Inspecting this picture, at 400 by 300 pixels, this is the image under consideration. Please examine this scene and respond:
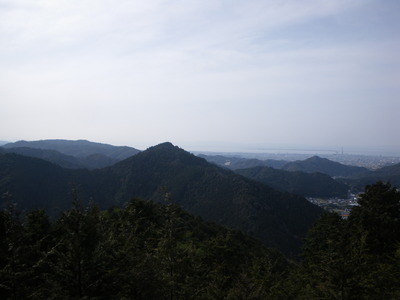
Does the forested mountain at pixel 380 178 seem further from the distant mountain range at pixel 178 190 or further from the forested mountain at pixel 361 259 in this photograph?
the forested mountain at pixel 361 259

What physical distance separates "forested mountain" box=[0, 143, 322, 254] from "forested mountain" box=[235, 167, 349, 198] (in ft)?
150

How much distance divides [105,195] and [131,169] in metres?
17.3

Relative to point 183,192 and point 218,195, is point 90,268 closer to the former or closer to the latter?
point 218,195

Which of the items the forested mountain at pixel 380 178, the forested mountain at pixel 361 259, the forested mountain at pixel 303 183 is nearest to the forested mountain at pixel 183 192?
the forested mountain at pixel 303 183

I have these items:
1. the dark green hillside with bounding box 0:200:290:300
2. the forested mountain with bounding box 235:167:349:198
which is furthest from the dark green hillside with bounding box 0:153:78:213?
the forested mountain with bounding box 235:167:349:198

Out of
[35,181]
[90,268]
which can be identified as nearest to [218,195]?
[35,181]

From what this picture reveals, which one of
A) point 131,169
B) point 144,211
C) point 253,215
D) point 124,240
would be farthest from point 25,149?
point 124,240

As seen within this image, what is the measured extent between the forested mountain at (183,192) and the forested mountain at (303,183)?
4583cm

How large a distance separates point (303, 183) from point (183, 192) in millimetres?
74651

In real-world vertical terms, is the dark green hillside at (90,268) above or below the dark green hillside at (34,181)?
above

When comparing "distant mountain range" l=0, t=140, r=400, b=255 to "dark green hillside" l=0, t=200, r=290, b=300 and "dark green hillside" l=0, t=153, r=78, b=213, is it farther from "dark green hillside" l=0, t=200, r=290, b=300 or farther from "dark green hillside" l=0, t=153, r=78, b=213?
"dark green hillside" l=0, t=200, r=290, b=300

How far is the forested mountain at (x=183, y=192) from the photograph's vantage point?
7531cm

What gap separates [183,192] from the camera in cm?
9888

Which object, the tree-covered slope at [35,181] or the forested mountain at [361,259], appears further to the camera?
the tree-covered slope at [35,181]
